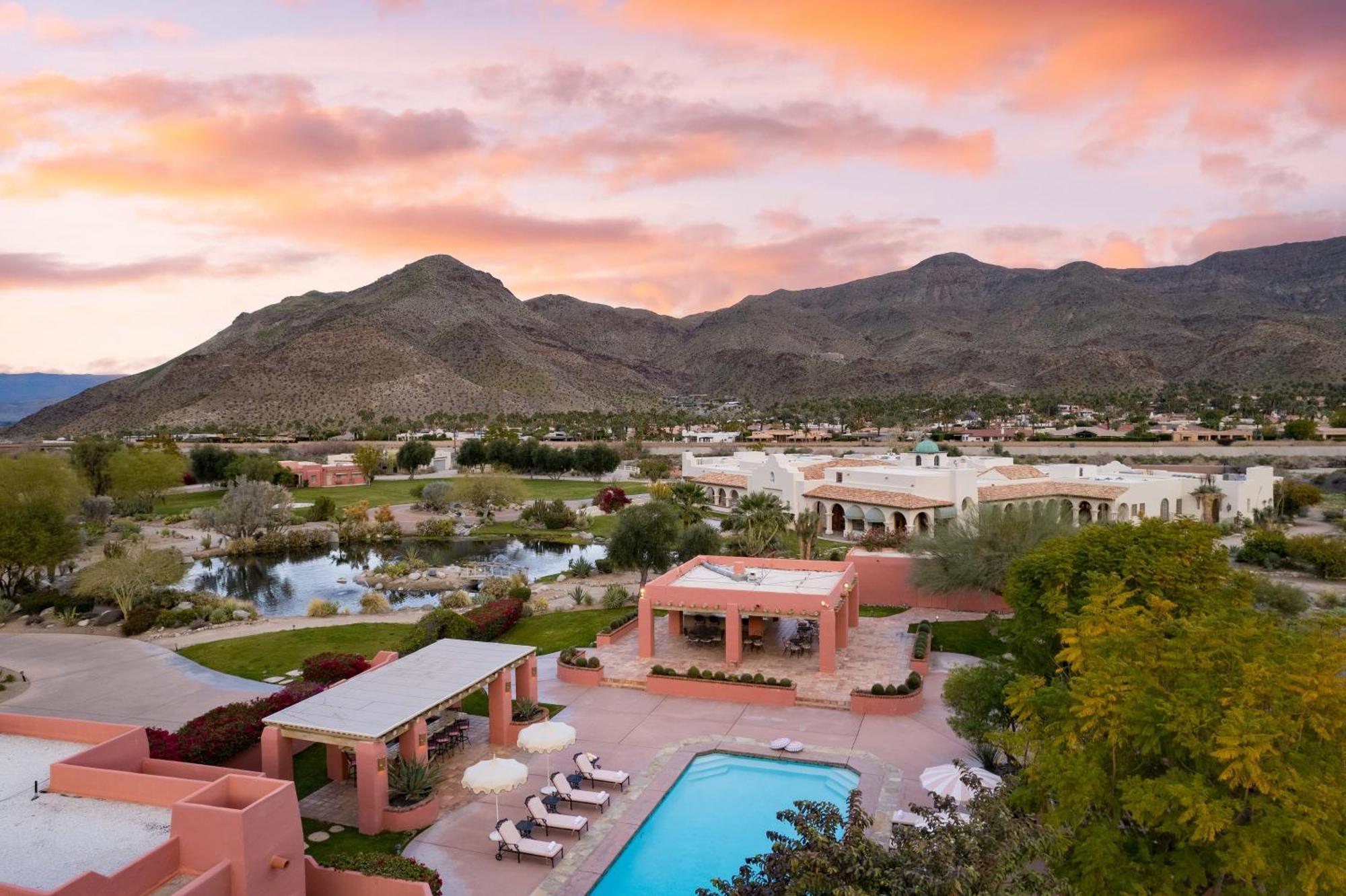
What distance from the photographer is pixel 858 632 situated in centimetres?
2686

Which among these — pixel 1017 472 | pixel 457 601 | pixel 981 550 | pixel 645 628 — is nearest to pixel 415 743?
pixel 645 628

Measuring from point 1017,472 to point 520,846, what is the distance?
4489 centimetres

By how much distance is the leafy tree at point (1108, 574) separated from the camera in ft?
55.9

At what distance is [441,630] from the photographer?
84.9 feet

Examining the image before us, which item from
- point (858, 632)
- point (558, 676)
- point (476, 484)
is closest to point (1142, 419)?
point (476, 484)

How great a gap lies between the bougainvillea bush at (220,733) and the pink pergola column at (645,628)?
9286 mm

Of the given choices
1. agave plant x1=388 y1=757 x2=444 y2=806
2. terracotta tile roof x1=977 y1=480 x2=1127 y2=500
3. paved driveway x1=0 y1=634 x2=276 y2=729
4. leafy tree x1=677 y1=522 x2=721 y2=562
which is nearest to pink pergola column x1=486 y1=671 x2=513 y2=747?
agave plant x1=388 y1=757 x2=444 y2=806

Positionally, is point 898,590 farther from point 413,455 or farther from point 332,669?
point 413,455

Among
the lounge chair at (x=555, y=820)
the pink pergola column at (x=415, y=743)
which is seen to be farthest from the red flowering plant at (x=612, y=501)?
the lounge chair at (x=555, y=820)

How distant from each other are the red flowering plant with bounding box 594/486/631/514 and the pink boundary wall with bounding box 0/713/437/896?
4666 cm

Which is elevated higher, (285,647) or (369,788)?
(369,788)

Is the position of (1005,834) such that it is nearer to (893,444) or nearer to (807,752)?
(807,752)

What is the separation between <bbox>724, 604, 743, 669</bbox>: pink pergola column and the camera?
23172 millimetres

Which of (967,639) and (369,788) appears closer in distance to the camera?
(369,788)
